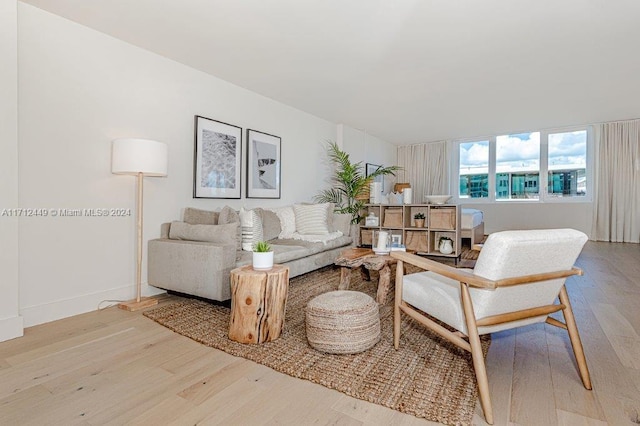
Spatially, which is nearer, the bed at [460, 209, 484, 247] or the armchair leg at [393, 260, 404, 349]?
the armchair leg at [393, 260, 404, 349]

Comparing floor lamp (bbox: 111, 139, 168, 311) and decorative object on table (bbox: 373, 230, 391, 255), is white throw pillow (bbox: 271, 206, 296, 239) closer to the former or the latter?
decorative object on table (bbox: 373, 230, 391, 255)

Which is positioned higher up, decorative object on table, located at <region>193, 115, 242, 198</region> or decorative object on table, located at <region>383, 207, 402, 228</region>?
decorative object on table, located at <region>193, 115, 242, 198</region>

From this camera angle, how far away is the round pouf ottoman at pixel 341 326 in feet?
→ 6.08

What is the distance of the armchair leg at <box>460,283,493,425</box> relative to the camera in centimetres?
131

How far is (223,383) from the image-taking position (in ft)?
5.24

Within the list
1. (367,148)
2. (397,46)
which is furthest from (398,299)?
(367,148)

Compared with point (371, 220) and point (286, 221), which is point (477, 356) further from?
point (371, 220)

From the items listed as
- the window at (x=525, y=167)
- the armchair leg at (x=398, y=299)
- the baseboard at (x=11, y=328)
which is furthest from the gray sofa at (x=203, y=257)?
the window at (x=525, y=167)

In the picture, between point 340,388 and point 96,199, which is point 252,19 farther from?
point 340,388

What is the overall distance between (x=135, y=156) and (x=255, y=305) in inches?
63.3

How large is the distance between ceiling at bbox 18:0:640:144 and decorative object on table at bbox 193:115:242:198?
635 millimetres

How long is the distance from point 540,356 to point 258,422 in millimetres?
1612

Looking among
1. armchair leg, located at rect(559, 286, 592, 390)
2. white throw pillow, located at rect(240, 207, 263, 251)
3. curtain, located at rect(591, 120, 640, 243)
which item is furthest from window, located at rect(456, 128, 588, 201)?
armchair leg, located at rect(559, 286, 592, 390)

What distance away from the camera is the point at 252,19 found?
8.69 feet
